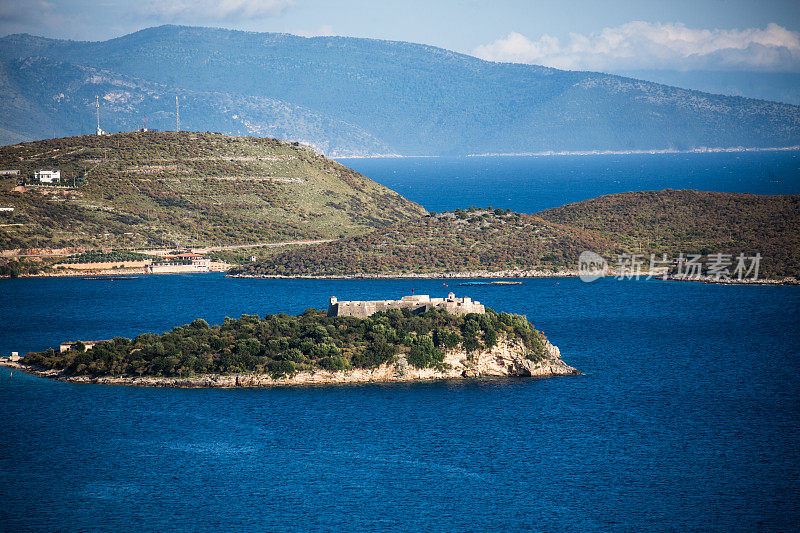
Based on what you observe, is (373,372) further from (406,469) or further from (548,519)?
(548,519)

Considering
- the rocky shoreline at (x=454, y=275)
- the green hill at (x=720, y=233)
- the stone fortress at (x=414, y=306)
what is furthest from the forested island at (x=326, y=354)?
the green hill at (x=720, y=233)

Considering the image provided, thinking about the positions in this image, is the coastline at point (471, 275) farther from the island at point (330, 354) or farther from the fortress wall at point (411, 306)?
the island at point (330, 354)

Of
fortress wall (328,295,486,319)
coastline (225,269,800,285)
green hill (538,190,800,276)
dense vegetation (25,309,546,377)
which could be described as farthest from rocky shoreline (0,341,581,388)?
green hill (538,190,800,276)

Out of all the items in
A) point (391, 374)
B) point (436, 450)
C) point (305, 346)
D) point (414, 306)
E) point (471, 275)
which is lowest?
point (436, 450)

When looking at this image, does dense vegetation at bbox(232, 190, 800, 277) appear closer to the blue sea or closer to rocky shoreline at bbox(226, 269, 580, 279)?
rocky shoreline at bbox(226, 269, 580, 279)

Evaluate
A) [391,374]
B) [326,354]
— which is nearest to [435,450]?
[391,374]

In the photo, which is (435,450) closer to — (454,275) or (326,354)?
(326,354)
